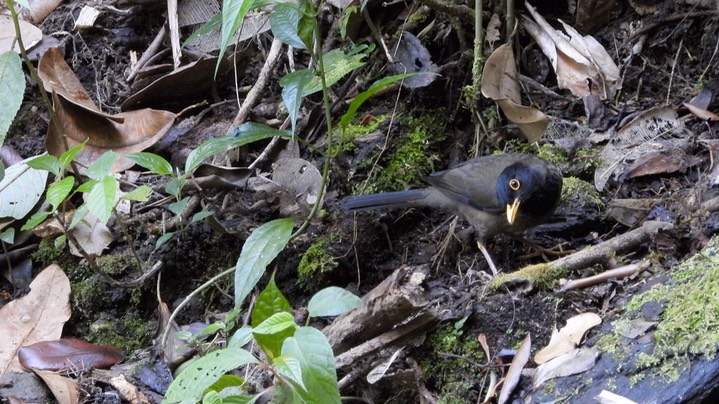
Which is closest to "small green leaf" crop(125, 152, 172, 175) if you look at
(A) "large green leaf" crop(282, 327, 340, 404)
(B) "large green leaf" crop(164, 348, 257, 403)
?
(B) "large green leaf" crop(164, 348, 257, 403)

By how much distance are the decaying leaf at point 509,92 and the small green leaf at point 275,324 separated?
224 centimetres

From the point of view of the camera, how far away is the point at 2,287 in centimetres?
438

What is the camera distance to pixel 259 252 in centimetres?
345

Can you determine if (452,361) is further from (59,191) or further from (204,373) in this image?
(59,191)

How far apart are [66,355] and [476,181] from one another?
2361mm

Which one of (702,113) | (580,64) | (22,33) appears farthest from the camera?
(22,33)

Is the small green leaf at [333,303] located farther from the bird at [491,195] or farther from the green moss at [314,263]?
the bird at [491,195]

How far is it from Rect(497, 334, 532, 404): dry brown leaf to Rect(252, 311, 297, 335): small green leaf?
922 millimetres

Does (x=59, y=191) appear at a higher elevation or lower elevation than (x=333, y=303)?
higher

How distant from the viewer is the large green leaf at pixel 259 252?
334 centimetres

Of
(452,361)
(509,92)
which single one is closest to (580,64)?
(509,92)

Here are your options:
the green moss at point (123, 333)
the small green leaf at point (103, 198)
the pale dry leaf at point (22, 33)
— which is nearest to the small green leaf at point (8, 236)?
the green moss at point (123, 333)

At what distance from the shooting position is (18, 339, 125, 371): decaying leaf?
364 cm

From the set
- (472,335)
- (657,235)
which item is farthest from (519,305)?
(657,235)
